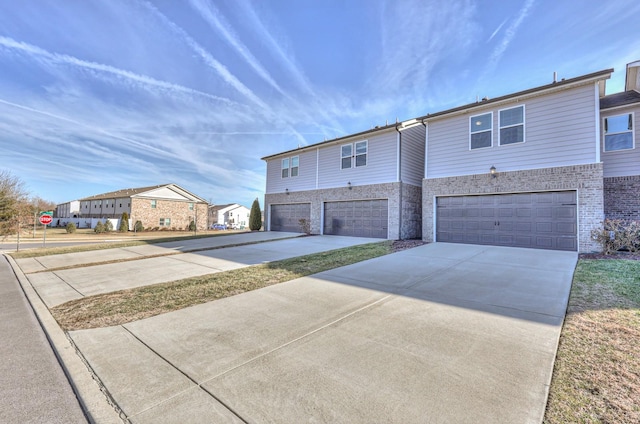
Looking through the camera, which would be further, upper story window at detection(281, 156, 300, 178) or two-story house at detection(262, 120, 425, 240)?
upper story window at detection(281, 156, 300, 178)

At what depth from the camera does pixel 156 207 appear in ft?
124

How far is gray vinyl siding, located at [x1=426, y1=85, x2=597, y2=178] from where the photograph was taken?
29.8ft

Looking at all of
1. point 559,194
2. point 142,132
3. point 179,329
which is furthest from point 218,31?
point 142,132

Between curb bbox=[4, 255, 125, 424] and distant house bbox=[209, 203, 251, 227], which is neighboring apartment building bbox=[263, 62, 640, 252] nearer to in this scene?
curb bbox=[4, 255, 125, 424]

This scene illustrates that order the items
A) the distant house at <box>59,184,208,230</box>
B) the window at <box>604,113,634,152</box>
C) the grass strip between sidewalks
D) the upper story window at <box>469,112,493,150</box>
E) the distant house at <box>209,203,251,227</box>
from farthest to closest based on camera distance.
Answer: the distant house at <box>209,203,251,227</box> → the distant house at <box>59,184,208,230</box> → the upper story window at <box>469,112,493,150</box> → the window at <box>604,113,634,152</box> → the grass strip between sidewalks

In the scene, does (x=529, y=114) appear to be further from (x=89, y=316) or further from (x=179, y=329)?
(x=89, y=316)

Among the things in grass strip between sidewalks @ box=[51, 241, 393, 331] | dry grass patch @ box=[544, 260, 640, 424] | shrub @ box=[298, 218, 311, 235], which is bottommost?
grass strip between sidewalks @ box=[51, 241, 393, 331]

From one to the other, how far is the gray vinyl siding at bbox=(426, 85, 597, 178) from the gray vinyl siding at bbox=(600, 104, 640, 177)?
1663mm

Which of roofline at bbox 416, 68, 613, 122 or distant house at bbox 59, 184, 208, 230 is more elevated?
roofline at bbox 416, 68, 613, 122

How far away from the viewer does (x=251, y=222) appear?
72.1ft

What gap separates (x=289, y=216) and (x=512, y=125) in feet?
42.1

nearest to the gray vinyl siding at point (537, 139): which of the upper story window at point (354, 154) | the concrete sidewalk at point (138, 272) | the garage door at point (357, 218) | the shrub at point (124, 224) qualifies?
the garage door at point (357, 218)

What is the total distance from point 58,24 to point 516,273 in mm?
15544

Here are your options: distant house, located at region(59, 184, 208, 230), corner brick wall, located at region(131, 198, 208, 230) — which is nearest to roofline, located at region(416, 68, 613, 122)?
distant house, located at region(59, 184, 208, 230)
